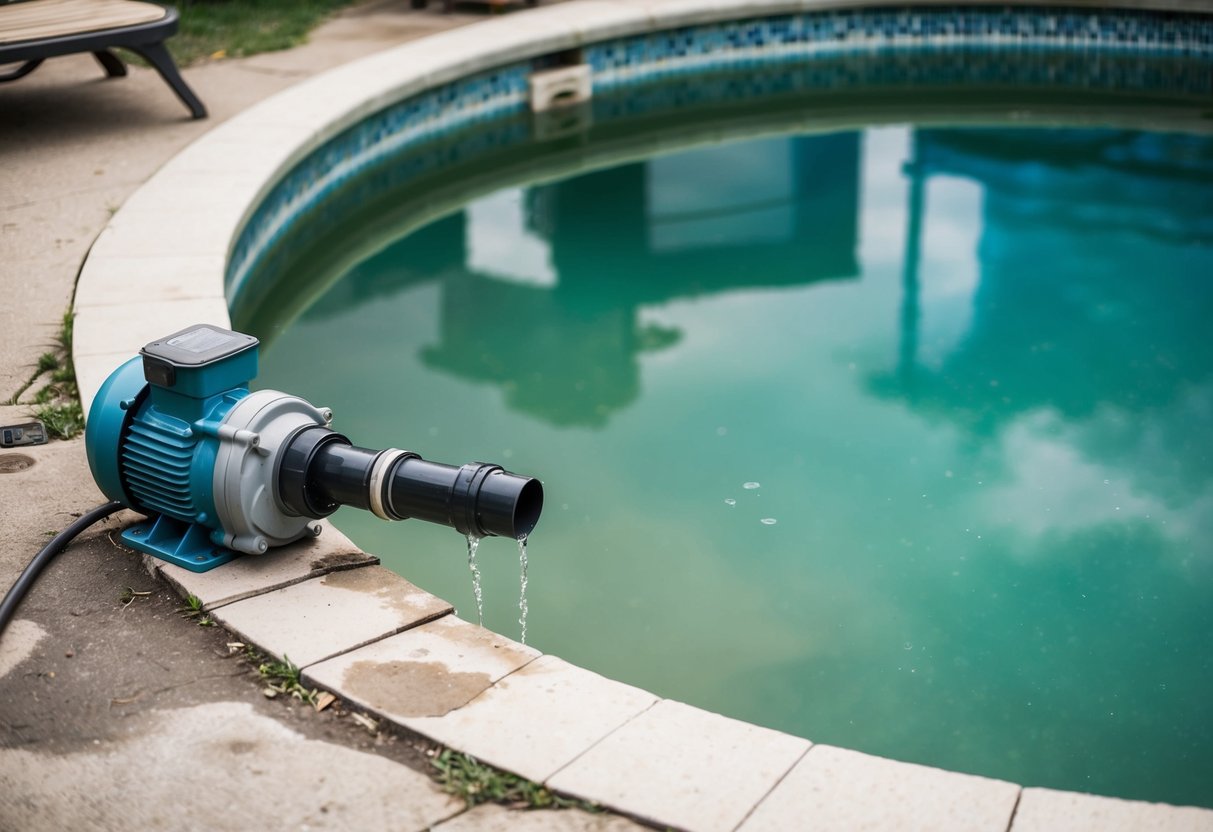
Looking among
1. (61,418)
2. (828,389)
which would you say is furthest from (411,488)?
(828,389)

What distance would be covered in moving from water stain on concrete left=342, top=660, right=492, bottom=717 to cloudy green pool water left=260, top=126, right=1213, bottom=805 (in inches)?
30.4

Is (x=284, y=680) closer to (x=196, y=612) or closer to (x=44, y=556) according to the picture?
(x=196, y=612)

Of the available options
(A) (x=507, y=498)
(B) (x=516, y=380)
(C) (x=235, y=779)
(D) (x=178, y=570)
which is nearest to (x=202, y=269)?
(B) (x=516, y=380)

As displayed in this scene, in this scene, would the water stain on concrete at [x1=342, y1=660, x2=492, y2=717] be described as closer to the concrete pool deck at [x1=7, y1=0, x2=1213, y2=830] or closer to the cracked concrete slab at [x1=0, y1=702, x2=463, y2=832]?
the concrete pool deck at [x1=7, y1=0, x2=1213, y2=830]

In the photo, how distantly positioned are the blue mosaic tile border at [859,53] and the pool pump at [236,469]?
498 cm

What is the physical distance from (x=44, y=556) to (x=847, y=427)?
2676mm

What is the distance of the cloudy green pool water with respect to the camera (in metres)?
3.19

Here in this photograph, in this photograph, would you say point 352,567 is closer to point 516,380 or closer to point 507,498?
point 507,498

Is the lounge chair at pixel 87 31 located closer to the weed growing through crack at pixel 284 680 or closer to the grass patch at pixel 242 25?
the grass patch at pixel 242 25

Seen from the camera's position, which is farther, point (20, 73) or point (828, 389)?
point (20, 73)

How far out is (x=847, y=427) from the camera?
176 inches

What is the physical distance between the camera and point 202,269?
4277 millimetres

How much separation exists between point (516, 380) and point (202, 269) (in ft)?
3.92

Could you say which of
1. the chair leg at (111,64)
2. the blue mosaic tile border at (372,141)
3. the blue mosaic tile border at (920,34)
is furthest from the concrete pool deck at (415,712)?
the blue mosaic tile border at (920,34)
